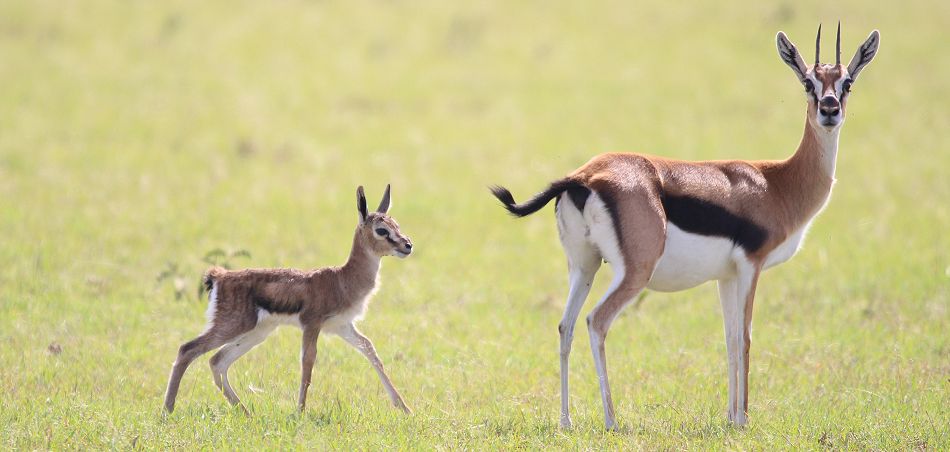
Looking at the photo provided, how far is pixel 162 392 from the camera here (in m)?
8.12

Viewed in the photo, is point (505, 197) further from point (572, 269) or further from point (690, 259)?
point (690, 259)

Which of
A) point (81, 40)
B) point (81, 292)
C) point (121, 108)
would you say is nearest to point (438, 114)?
point (121, 108)

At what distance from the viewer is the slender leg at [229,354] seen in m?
7.84

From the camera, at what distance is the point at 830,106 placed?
7496 mm

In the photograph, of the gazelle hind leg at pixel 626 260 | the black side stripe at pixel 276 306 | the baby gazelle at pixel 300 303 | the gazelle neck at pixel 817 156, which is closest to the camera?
the gazelle hind leg at pixel 626 260

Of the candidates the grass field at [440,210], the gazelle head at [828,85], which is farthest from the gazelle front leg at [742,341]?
the gazelle head at [828,85]

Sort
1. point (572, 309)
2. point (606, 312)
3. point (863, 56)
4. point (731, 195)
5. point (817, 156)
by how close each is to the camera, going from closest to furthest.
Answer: point (606, 312)
point (572, 309)
point (731, 195)
point (863, 56)
point (817, 156)

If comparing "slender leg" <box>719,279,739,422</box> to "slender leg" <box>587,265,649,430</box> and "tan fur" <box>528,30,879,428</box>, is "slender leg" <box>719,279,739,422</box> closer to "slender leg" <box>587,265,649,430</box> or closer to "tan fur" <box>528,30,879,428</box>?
"tan fur" <box>528,30,879,428</box>

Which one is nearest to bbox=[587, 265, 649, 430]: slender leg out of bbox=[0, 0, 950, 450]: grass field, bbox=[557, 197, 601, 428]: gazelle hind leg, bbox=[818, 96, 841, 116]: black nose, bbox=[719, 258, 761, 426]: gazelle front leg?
bbox=[557, 197, 601, 428]: gazelle hind leg

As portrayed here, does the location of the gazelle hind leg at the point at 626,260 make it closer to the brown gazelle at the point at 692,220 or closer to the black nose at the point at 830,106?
the brown gazelle at the point at 692,220

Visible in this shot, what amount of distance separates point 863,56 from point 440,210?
7304 millimetres

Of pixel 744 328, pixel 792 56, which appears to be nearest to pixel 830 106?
pixel 792 56

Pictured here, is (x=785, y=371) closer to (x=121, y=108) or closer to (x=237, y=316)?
(x=237, y=316)

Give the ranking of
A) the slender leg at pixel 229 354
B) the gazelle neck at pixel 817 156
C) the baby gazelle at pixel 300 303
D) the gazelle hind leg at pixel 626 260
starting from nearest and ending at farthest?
the gazelle hind leg at pixel 626 260
the baby gazelle at pixel 300 303
the slender leg at pixel 229 354
the gazelle neck at pixel 817 156
